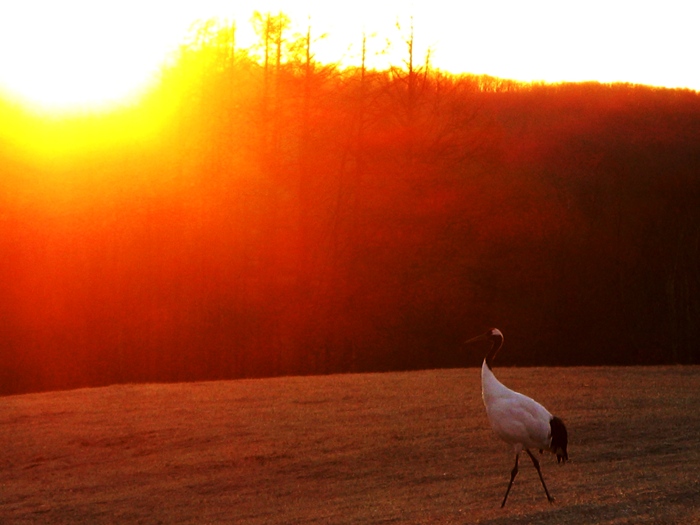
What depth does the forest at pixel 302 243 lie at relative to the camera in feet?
103

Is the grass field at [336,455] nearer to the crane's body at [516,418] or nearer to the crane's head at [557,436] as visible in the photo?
the crane's head at [557,436]

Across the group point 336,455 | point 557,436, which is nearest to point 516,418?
point 557,436

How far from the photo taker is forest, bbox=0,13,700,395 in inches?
1233

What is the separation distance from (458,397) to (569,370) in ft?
17.9

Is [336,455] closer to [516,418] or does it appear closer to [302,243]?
[516,418]

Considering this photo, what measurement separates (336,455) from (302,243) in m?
22.6

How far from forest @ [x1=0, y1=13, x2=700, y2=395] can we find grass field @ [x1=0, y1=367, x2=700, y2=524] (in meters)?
12.8

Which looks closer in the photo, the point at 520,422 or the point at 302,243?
the point at 520,422

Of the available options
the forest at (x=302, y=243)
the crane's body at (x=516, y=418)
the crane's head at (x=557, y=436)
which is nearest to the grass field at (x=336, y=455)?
the crane's head at (x=557, y=436)

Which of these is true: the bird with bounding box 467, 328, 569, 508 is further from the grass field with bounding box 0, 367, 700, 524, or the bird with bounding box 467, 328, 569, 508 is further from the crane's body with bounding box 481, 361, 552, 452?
the grass field with bounding box 0, 367, 700, 524

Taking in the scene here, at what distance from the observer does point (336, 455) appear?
12.8 m

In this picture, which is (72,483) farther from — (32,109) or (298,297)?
(32,109)

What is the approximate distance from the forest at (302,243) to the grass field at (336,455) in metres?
12.8

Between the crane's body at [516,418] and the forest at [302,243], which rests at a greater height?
the forest at [302,243]
